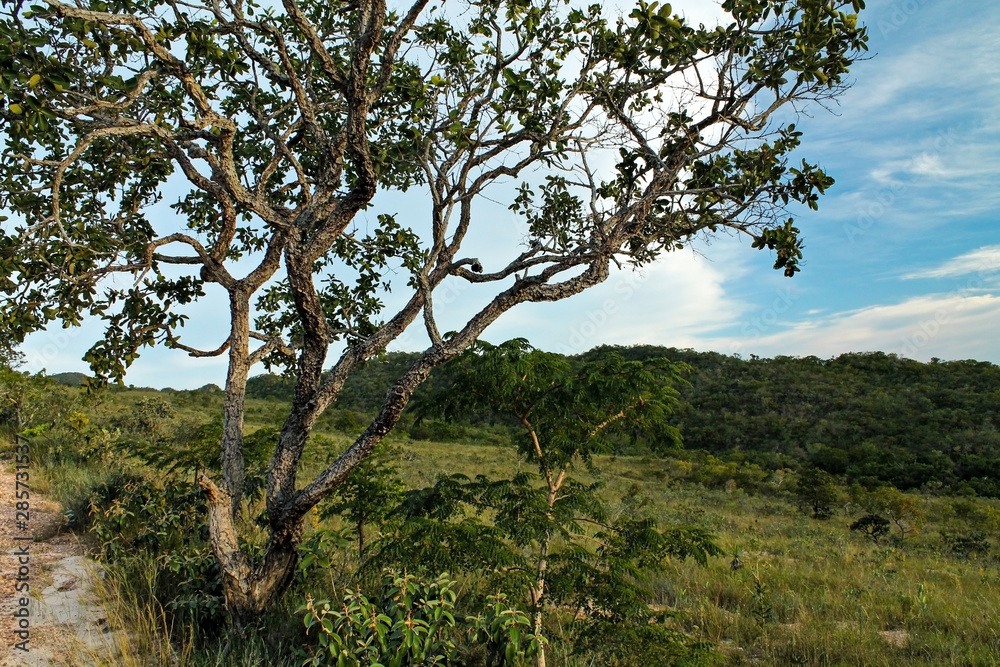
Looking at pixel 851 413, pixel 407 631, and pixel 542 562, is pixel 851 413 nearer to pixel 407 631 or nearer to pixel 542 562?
pixel 542 562

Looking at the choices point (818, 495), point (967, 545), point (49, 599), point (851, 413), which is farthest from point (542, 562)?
point (851, 413)

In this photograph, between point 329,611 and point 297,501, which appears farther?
point 297,501

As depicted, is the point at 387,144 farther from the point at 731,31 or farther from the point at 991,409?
the point at 991,409

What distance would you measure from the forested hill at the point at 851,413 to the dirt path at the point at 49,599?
14.9 metres

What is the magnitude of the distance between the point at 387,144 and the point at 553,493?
3.79 metres

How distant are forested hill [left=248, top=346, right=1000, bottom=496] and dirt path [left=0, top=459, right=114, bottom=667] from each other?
48.8 ft

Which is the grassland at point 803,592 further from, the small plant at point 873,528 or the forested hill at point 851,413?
the forested hill at point 851,413

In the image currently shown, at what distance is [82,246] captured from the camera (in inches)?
185

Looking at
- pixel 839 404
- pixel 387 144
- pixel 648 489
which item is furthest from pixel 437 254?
pixel 839 404

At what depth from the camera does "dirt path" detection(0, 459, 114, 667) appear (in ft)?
15.4

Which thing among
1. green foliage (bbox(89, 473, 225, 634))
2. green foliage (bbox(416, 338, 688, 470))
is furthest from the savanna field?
green foliage (bbox(416, 338, 688, 470))

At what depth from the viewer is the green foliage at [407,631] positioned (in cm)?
368

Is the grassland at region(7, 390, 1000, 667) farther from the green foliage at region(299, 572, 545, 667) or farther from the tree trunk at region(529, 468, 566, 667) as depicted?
the green foliage at region(299, 572, 545, 667)

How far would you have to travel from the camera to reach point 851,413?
1390 inches
